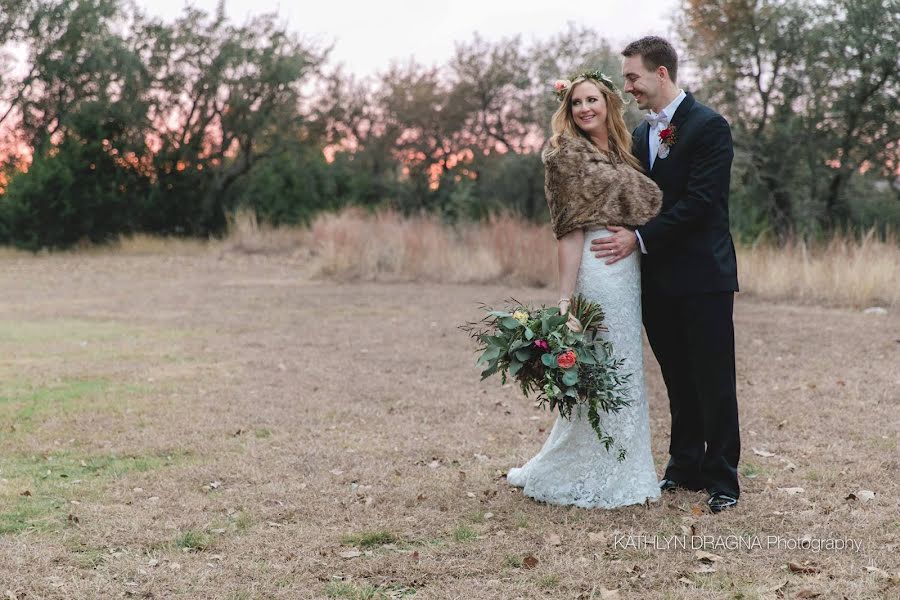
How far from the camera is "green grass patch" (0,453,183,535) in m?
4.18

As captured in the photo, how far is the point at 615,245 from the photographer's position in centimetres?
399

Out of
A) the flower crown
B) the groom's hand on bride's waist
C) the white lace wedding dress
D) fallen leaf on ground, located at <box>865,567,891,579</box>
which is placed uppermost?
the flower crown

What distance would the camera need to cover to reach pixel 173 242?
2589cm

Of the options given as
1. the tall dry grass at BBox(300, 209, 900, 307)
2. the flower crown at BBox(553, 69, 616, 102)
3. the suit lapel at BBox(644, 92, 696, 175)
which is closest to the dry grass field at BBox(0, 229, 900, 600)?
the suit lapel at BBox(644, 92, 696, 175)

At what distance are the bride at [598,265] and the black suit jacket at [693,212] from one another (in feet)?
0.30

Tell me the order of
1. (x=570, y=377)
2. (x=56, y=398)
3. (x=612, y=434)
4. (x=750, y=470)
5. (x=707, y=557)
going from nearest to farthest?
(x=707, y=557) → (x=570, y=377) → (x=612, y=434) → (x=750, y=470) → (x=56, y=398)

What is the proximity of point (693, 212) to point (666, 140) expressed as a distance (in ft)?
1.20

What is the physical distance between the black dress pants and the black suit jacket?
0.09m

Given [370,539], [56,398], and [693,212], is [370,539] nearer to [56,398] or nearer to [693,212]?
[693,212]

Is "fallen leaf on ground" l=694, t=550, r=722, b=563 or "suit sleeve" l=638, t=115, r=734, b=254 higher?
"suit sleeve" l=638, t=115, r=734, b=254

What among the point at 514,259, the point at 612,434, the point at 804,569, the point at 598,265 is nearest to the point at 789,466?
the point at 612,434

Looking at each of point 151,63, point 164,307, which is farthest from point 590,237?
point 151,63

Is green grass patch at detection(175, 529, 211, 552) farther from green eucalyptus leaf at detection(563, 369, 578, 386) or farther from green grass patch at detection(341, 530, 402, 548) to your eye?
green eucalyptus leaf at detection(563, 369, 578, 386)

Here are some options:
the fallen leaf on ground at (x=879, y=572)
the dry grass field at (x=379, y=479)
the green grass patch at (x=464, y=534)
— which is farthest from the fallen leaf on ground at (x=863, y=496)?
the green grass patch at (x=464, y=534)
